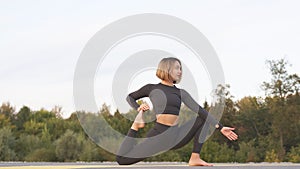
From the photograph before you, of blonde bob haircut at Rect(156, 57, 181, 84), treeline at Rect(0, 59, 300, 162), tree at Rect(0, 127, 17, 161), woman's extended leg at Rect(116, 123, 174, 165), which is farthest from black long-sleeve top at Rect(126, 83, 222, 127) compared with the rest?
tree at Rect(0, 127, 17, 161)

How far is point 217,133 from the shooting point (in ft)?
67.0

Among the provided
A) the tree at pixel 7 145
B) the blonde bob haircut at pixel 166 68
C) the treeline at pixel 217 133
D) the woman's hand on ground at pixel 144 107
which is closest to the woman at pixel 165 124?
the blonde bob haircut at pixel 166 68

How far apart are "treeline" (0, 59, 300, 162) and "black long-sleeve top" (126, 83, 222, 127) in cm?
959

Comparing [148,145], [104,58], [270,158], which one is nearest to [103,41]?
[104,58]

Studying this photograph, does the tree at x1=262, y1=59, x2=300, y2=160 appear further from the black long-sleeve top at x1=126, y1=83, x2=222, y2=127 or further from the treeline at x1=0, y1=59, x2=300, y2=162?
the black long-sleeve top at x1=126, y1=83, x2=222, y2=127

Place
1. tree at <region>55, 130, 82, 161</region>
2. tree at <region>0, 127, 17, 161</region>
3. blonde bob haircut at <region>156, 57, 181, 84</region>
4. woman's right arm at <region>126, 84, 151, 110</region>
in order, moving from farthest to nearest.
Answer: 1. tree at <region>0, 127, 17, 161</region>
2. tree at <region>55, 130, 82, 161</region>
3. woman's right arm at <region>126, 84, 151, 110</region>
4. blonde bob haircut at <region>156, 57, 181, 84</region>

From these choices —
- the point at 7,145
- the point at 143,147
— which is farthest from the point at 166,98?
the point at 7,145

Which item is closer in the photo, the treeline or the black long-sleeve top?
the black long-sleeve top

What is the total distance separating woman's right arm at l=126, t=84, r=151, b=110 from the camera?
22.8ft

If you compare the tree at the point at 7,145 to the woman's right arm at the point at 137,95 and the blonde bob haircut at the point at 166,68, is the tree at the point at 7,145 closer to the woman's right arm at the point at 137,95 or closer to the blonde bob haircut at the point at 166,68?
the woman's right arm at the point at 137,95

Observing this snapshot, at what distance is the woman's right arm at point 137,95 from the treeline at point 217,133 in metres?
9.50

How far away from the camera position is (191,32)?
796 cm

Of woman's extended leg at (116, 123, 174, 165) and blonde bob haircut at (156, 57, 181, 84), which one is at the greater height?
blonde bob haircut at (156, 57, 181, 84)

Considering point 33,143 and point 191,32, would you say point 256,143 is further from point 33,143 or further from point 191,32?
point 191,32
